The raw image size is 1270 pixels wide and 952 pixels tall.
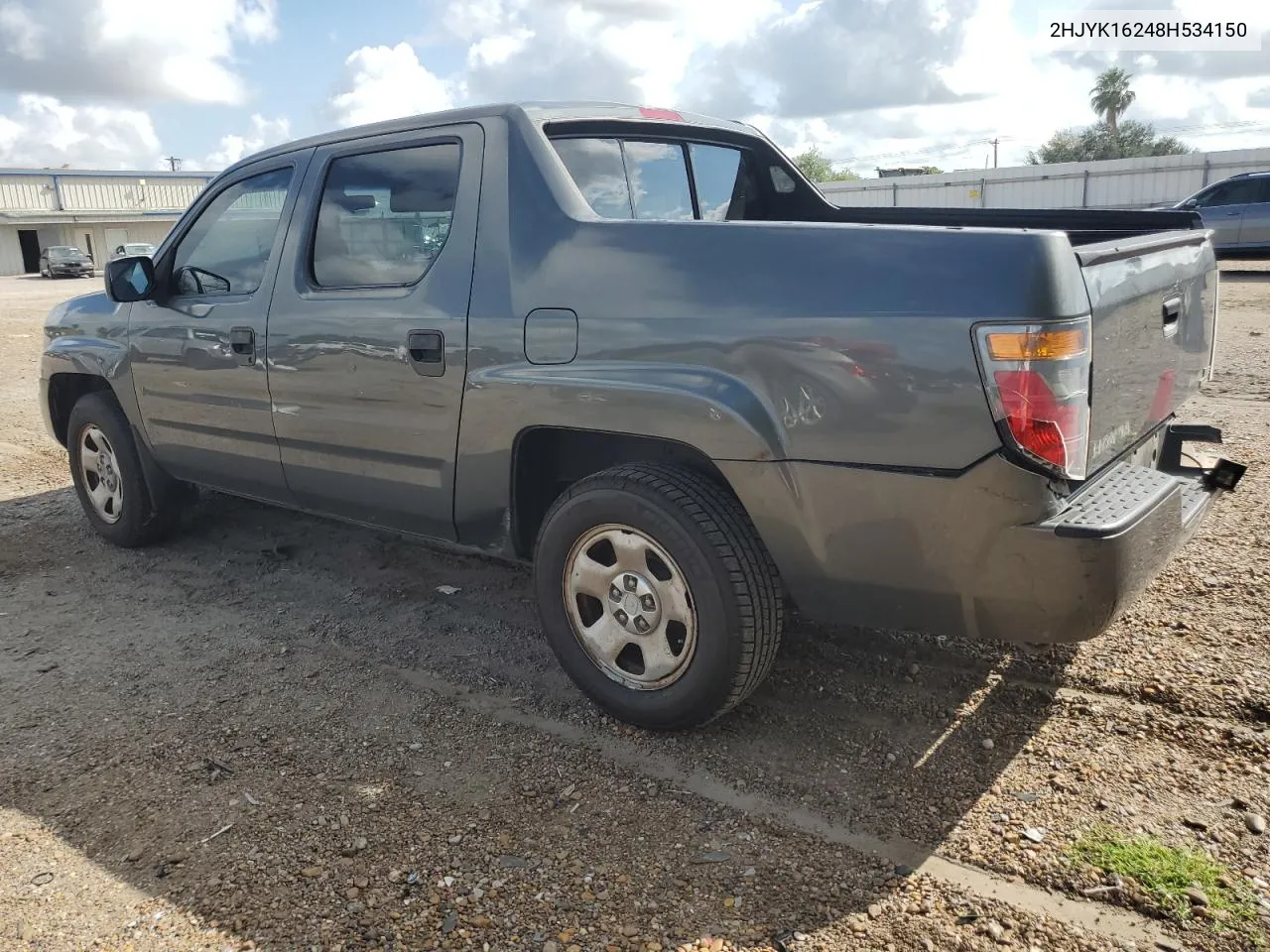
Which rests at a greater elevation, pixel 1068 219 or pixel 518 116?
pixel 518 116

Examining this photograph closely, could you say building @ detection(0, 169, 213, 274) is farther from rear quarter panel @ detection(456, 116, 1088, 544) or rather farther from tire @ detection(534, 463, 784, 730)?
tire @ detection(534, 463, 784, 730)

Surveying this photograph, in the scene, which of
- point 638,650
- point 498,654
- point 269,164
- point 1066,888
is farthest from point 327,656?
point 1066,888

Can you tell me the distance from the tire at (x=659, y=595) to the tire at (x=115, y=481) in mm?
2767

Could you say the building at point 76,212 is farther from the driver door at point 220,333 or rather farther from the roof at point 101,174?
the driver door at point 220,333

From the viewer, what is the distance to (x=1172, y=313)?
307 cm

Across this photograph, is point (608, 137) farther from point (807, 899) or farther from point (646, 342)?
point (807, 899)

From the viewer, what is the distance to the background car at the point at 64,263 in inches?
1566

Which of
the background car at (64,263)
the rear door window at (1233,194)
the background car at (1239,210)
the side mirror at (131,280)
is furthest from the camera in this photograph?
the background car at (64,263)

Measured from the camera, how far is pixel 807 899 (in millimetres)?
2469

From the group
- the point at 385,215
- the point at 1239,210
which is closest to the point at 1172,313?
the point at 385,215

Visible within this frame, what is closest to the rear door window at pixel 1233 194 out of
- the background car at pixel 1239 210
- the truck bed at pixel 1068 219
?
the background car at pixel 1239 210

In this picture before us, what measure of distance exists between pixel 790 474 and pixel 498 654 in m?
1.65

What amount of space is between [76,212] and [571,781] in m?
54.4

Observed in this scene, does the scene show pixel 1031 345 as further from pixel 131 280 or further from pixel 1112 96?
pixel 1112 96
